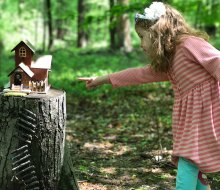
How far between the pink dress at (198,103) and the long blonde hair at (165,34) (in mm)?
64

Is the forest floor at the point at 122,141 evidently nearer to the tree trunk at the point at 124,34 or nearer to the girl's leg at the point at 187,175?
the girl's leg at the point at 187,175

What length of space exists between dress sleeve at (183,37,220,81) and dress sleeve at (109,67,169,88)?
42 centimetres

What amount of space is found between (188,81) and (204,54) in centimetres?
26

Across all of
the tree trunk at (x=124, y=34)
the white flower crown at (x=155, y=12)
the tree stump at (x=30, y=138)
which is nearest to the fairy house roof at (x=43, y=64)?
the tree stump at (x=30, y=138)

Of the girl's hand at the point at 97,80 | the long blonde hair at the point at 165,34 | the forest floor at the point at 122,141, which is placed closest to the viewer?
the long blonde hair at the point at 165,34

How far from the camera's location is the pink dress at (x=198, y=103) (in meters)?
3.06

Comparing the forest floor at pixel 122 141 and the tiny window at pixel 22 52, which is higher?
the tiny window at pixel 22 52

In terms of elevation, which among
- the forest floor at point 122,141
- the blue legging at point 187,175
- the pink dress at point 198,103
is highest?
the pink dress at point 198,103

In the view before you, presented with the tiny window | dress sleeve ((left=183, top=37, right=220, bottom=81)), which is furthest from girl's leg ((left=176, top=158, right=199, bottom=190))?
the tiny window

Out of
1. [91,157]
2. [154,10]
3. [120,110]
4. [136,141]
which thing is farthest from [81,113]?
[154,10]

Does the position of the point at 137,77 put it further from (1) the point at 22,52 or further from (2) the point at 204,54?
(1) the point at 22,52

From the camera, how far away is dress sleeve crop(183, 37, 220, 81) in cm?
298

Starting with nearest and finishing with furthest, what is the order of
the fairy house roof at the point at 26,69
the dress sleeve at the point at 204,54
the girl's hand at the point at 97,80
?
the dress sleeve at the point at 204,54
the fairy house roof at the point at 26,69
the girl's hand at the point at 97,80

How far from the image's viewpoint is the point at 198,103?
3.10m
